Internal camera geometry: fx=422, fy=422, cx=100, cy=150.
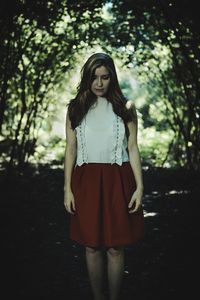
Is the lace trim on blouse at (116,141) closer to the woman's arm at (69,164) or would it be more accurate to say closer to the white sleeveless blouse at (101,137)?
the white sleeveless blouse at (101,137)

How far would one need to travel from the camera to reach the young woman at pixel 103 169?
10.6 ft

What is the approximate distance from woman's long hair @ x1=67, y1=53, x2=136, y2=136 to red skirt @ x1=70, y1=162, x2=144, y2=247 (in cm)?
40

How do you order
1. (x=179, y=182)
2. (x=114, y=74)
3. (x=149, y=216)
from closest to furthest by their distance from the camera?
(x=114, y=74)
(x=149, y=216)
(x=179, y=182)

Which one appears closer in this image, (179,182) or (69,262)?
(69,262)

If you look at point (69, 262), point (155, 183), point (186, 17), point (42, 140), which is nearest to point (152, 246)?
point (69, 262)

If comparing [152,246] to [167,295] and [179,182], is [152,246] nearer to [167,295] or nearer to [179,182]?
[167,295]

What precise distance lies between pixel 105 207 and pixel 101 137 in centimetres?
54

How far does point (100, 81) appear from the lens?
10.7 feet

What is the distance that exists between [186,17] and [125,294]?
4.79 metres

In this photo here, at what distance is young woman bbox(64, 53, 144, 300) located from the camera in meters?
3.23

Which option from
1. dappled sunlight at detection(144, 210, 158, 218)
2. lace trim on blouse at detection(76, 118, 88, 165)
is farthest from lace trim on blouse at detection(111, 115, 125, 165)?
dappled sunlight at detection(144, 210, 158, 218)

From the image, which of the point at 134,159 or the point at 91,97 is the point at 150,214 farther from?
the point at 91,97

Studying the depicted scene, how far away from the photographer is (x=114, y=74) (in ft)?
10.8

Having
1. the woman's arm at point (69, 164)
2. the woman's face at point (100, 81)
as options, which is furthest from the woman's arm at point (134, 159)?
the woman's arm at point (69, 164)
